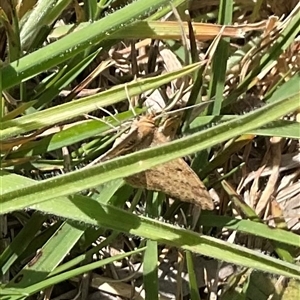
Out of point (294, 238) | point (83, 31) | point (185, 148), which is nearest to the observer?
point (185, 148)

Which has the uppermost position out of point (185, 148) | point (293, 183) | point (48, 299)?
point (185, 148)

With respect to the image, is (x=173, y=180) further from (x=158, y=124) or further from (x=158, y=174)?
(x=158, y=124)

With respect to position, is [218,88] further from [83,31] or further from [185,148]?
[185,148]

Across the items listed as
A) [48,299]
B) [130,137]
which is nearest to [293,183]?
[130,137]

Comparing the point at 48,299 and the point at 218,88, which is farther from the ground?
the point at 218,88

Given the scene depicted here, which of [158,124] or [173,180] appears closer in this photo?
[173,180]

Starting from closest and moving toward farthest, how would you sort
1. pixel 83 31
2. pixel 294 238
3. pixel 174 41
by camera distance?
pixel 83 31
pixel 294 238
pixel 174 41

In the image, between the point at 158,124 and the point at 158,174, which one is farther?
the point at 158,124

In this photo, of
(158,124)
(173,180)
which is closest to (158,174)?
(173,180)
